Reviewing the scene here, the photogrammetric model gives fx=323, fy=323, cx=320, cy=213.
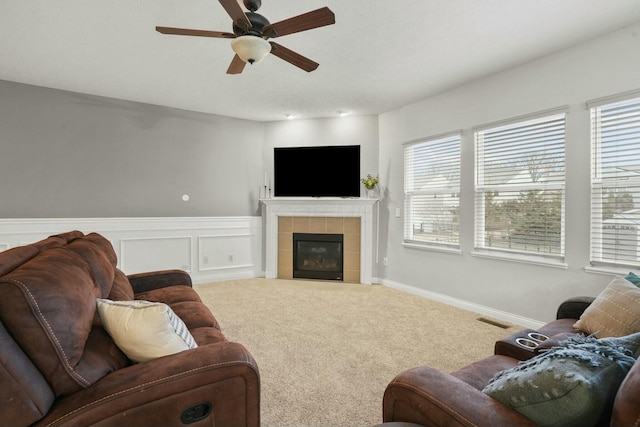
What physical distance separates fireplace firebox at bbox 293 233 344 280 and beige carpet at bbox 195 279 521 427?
21.6 inches

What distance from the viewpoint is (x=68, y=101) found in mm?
4141

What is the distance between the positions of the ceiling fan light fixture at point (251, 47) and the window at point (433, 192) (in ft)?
8.89

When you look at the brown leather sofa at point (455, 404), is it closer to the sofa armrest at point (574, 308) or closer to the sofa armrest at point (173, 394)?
the sofa armrest at point (173, 394)

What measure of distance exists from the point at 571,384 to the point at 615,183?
263cm

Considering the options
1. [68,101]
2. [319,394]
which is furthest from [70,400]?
[68,101]

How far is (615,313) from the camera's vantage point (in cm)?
170

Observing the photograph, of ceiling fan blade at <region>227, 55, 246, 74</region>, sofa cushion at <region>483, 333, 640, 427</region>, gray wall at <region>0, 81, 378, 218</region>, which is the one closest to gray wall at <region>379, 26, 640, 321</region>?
gray wall at <region>0, 81, 378, 218</region>

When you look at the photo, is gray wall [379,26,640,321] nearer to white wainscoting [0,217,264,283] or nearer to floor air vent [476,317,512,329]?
floor air vent [476,317,512,329]

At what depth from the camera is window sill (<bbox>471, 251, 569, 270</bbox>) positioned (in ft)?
9.90

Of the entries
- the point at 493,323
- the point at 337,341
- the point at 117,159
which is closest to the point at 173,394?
the point at 337,341

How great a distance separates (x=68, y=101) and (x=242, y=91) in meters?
2.24

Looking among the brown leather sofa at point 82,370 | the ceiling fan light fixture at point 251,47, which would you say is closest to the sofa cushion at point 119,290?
the brown leather sofa at point 82,370

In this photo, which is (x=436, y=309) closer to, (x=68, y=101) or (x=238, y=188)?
(x=238, y=188)

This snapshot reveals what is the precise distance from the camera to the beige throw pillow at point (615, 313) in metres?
1.62
